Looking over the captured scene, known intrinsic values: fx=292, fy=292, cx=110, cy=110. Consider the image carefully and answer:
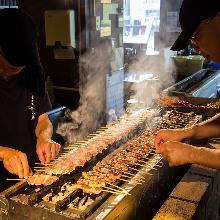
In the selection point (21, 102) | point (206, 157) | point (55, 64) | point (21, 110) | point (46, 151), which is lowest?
point (46, 151)

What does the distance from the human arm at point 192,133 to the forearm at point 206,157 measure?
29.9 inches

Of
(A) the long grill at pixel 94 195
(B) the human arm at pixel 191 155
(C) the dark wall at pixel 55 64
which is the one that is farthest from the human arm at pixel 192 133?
(C) the dark wall at pixel 55 64

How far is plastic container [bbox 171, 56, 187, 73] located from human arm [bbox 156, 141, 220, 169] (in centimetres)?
770

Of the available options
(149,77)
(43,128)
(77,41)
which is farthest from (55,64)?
(43,128)

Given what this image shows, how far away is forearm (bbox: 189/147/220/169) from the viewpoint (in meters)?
3.17

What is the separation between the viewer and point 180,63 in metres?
10.6

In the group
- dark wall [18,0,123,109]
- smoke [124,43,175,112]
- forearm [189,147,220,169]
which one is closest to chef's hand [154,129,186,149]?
forearm [189,147,220,169]

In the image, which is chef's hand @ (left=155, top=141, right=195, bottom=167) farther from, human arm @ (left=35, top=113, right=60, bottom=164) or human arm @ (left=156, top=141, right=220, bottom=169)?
human arm @ (left=35, top=113, right=60, bottom=164)

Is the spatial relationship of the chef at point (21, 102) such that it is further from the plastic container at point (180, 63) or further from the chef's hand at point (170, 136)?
the plastic container at point (180, 63)

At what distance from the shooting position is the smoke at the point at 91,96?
8.43 metres

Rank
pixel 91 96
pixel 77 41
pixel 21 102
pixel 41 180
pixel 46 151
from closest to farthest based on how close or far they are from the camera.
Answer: pixel 41 180
pixel 46 151
pixel 21 102
pixel 77 41
pixel 91 96

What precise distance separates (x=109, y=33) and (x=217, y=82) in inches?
172

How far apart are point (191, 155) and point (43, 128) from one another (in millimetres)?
2086

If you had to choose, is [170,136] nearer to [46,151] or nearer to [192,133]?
[192,133]
